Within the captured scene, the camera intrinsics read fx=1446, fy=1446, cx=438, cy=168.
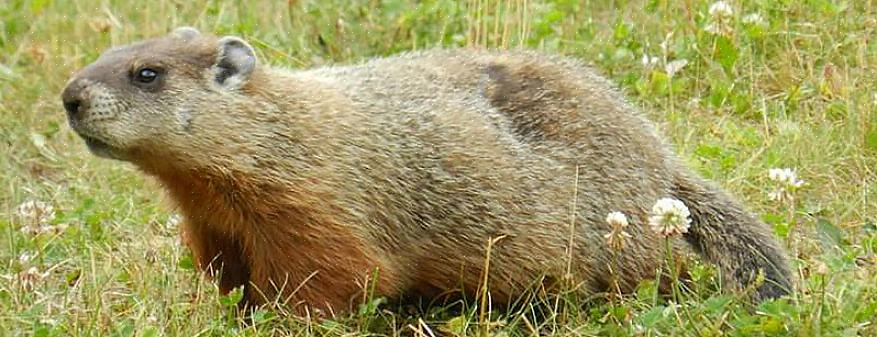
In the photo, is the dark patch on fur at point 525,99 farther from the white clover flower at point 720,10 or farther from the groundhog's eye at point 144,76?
the white clover flower at point 720,10

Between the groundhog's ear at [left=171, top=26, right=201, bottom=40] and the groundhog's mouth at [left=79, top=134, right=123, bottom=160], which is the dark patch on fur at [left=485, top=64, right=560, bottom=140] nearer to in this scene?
the groundhog's ear at [left=171, top=26, right=201, bottom=40]

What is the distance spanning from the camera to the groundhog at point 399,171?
4.27m

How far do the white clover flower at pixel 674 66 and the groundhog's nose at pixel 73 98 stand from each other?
2.91m

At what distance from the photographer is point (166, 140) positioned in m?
4.20

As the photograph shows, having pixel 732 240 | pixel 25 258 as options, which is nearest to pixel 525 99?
pixel 732 240

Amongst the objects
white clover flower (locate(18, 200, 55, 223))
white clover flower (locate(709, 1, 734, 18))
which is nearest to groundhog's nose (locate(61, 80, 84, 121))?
white clover flower (locate(18, 200, 55, 223))

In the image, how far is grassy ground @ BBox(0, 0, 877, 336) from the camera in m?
4.20

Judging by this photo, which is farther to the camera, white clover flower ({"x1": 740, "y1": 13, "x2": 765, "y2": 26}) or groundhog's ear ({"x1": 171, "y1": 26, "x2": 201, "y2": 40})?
white clover flower ({"x1": 740, "y1": 13, "x2": 765, "y2": 26})

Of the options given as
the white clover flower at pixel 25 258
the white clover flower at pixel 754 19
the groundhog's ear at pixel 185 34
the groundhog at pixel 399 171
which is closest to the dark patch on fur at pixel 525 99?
the groundhog at pixel 399 171

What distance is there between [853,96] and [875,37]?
2.37ft

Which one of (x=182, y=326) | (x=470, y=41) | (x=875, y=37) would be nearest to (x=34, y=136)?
(x=470, y=41)

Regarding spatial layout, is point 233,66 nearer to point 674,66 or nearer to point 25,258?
point 25,258

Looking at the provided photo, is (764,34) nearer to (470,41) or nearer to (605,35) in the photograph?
(605,35)

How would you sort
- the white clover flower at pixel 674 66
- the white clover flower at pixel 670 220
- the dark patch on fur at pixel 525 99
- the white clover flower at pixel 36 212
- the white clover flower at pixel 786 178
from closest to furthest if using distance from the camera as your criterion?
the white clover flower at pixel 670 220 < the white clover flower at pixel 786 178 < the white clover flower at pixel 36 212 < the dark patch on fur at pixel 525 99 < the white clover flower at pixel 674 66
